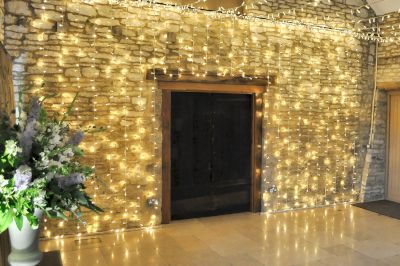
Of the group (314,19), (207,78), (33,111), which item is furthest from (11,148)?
(314,19)

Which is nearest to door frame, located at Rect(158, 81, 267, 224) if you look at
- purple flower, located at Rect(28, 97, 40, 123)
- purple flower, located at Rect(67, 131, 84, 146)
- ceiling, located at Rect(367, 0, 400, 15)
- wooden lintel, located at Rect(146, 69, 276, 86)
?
wooden lintel, located at Rect(146, 69, 276, 86)

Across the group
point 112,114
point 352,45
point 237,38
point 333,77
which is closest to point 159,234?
point 112,114

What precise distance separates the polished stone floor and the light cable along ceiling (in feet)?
10.4

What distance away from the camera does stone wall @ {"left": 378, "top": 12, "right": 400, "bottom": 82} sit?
261 inches

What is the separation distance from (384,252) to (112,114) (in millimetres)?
3894

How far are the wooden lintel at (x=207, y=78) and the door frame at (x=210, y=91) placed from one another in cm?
6

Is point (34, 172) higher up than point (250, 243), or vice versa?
point (34, 172)

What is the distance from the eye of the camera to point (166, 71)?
532cm

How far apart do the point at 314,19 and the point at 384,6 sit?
1.38 meters

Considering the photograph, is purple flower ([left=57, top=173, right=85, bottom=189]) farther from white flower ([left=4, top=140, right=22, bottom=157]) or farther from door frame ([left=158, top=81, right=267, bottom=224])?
door frame ([left=158, top=81, right=267, bottom=224])

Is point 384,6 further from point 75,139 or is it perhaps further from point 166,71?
point 75,139

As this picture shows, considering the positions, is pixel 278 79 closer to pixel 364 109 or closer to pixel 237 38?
pixel 237 38

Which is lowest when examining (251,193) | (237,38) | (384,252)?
(384,252)

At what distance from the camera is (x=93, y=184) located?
197 inches
